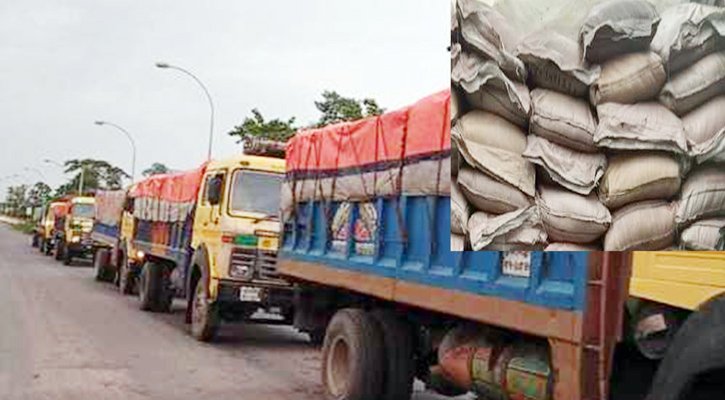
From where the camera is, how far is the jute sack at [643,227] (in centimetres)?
285

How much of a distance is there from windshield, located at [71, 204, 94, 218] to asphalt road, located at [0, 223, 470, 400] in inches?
578

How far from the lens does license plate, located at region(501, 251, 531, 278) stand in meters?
4.75

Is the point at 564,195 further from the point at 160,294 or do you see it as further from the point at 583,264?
the point at 160,294

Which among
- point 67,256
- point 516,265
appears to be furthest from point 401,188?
point 67,256

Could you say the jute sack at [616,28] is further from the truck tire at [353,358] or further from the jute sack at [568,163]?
the truck tire at [353,358]

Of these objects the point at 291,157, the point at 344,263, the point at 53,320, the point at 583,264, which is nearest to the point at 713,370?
the point at 583,264

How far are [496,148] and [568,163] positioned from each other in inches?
12.8

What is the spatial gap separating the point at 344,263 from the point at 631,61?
4826mm

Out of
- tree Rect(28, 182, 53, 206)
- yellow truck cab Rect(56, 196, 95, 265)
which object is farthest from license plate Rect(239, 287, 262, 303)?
tree Rect(28, 182, 53, 206)

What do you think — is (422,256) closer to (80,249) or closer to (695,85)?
(695,85)

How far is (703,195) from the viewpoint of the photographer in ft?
9.05

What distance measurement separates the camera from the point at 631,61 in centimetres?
285

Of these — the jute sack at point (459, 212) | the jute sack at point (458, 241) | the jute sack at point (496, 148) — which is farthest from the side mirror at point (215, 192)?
the jute sack at point (496, 148)

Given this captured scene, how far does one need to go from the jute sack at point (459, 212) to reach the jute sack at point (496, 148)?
0.18 metres
